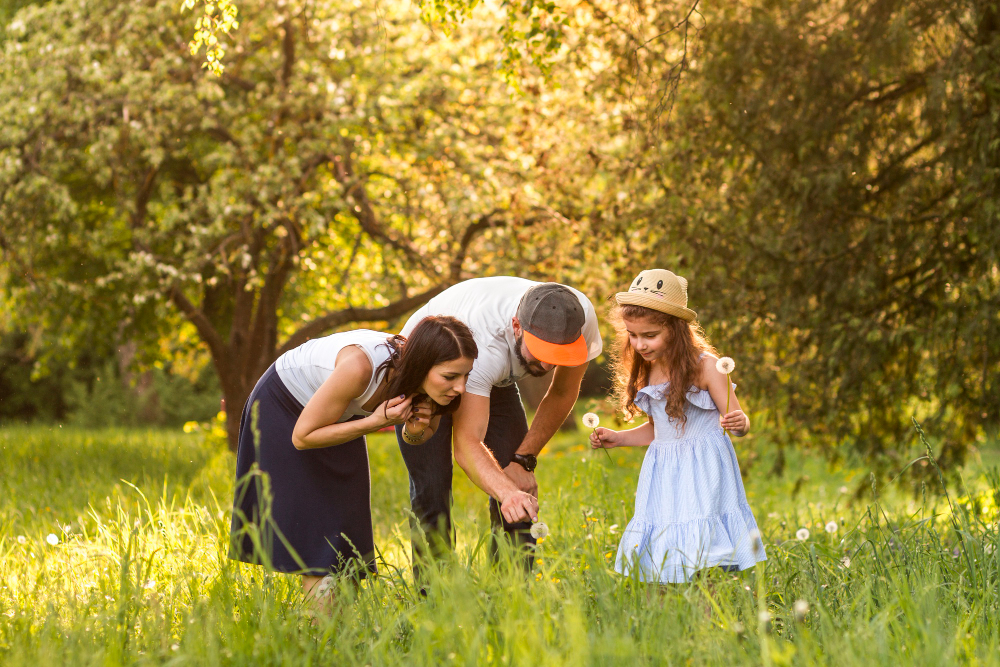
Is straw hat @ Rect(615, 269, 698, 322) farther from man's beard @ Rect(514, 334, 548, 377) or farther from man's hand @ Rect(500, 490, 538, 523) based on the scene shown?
man's hand @ Rect(500, 490, 538, 523)

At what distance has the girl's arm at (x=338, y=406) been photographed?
286cm

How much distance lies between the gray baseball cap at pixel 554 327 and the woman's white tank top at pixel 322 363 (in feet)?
1.70

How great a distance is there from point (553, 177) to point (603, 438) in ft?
16.3

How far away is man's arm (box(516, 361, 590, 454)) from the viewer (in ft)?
11.9

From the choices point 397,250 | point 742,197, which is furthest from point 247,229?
point 742,197

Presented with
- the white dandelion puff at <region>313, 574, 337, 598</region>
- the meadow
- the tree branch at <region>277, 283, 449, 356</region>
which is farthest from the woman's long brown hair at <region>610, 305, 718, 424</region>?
the tree branch at <region>277, 283, 449, 356</region>

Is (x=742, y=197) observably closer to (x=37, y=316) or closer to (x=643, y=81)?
(x=643, y=81)

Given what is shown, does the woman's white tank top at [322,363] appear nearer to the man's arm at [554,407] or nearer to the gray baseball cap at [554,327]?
the gray baseball cap at [554,327]

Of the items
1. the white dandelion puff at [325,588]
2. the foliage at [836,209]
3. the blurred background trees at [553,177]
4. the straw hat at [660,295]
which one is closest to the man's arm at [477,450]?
the white dandelion puff at [325,588]

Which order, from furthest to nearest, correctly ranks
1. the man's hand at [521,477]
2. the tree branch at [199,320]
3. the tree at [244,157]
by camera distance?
the tree branch at [199,320] < the tree at [244,157] < the man's hand at [521,477]

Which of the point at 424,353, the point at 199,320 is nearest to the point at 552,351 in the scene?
the point at 424,353

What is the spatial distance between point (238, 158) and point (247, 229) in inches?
30.1

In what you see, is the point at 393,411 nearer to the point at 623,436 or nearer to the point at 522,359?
the point at 522,359

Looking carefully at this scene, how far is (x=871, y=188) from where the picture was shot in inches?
240
